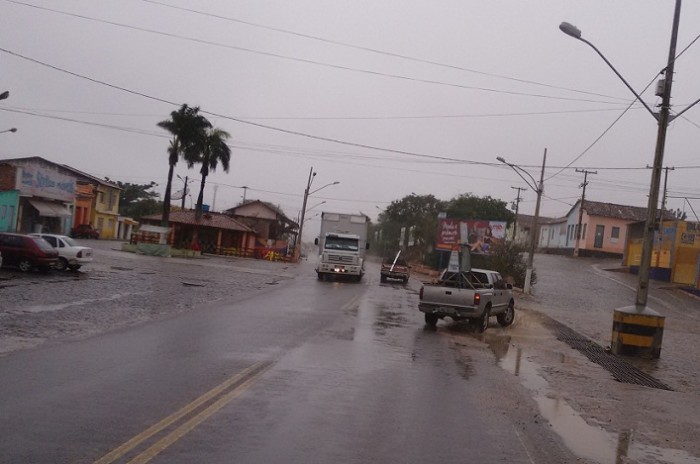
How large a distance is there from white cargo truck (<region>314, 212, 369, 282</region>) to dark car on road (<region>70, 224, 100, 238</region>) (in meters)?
37.7

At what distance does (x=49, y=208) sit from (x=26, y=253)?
32510 mm

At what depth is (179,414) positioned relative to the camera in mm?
7496

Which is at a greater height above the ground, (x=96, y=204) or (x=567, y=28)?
(x=567, y=28)

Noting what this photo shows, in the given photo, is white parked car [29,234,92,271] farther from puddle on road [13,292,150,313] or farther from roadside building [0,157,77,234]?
roadside building [0,157,77,234]

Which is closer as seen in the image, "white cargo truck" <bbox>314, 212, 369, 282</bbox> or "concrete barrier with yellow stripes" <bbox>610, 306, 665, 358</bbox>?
"concrete barrier with yellow stripes" <bbox>610, 306, 665, 358</bbox>

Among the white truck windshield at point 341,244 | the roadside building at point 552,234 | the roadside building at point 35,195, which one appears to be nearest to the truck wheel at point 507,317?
the white truck windshield at point 341,244

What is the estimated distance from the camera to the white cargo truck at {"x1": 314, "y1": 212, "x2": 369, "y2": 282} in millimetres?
40031

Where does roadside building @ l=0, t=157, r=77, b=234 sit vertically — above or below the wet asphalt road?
above

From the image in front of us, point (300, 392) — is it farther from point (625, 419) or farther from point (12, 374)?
point (625, 419)

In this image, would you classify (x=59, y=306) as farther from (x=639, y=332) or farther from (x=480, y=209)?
(x=480, y=209)

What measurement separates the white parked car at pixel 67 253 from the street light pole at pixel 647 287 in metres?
21.3

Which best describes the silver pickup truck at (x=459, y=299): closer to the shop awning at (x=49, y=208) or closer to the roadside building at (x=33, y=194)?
the roadside building at (x=33, y=194)

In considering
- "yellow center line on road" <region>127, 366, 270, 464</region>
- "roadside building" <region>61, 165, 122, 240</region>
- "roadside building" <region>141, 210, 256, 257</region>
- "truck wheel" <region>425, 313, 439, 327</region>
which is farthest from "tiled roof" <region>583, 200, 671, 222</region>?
"yellow center line on road" <region>127, 366, 270, 464</region>

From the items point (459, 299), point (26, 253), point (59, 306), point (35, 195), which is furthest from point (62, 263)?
point (35, 195)
